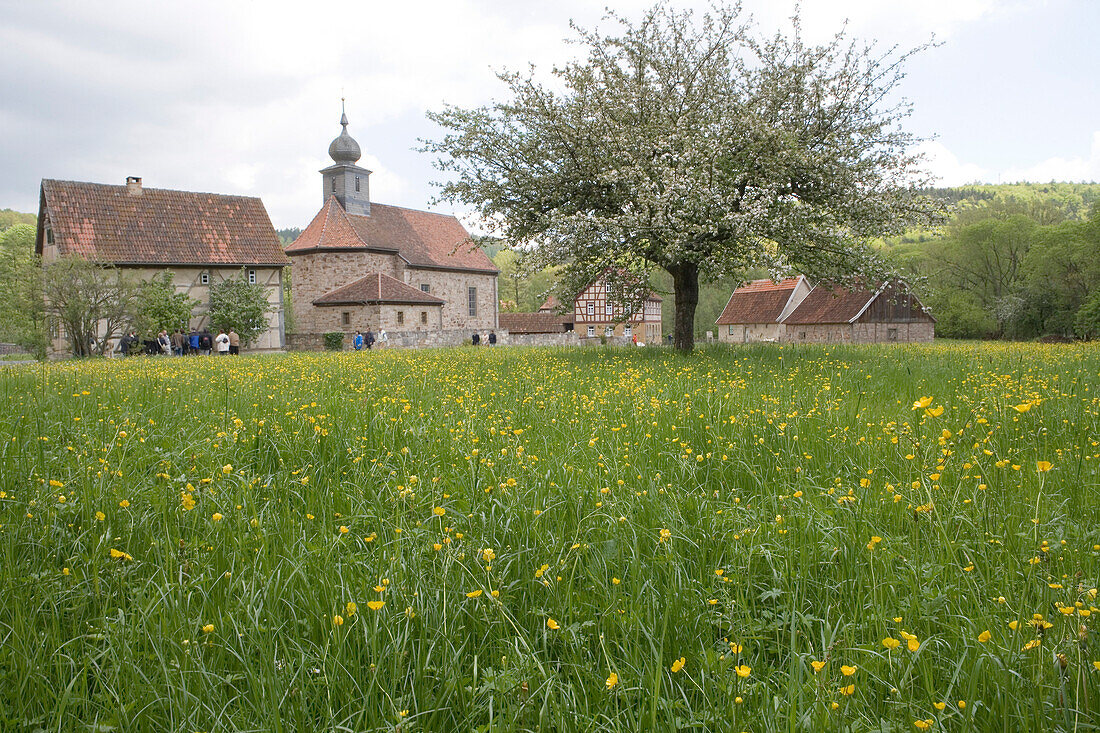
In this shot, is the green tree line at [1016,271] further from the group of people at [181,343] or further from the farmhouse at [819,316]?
the group of people at [181,343]

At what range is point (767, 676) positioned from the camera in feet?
6.26

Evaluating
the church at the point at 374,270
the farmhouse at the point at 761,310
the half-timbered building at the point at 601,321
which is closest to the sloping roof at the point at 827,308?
the farmhouse at the point at 761,310

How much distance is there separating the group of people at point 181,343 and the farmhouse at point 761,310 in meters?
43.1

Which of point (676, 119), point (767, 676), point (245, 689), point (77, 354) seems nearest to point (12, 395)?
point (245, 689)

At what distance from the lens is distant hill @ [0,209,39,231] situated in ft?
337

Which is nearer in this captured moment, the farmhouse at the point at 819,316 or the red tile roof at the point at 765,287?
the farmhouse at the point at 819,316

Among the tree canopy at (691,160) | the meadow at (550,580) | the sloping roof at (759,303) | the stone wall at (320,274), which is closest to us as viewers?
the meadow at (550,580)

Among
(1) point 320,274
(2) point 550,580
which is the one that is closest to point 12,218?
(1) point 320,274

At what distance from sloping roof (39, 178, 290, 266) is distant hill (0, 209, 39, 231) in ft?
287

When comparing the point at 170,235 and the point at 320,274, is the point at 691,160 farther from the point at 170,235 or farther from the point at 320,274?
the point at 320,274

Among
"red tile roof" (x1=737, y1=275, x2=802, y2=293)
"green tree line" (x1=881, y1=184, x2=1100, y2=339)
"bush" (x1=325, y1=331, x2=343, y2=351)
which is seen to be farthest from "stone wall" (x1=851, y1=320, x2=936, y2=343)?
"bush" (x1=325, y1=331, x2=343, y2=351)

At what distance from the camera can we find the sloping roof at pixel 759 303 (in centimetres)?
6294

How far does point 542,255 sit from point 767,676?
39.4ft

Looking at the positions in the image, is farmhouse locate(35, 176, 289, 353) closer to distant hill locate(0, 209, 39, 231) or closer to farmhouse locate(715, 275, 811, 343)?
farmhouse locate(715, 275, 811, 343)
